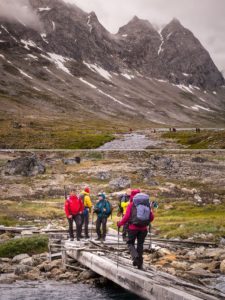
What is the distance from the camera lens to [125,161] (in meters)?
72.3

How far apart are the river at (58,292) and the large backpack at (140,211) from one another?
3328 millimetres

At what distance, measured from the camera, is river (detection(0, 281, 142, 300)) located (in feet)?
59.9

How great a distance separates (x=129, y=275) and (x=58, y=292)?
11.9ft

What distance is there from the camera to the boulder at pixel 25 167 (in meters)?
63.5

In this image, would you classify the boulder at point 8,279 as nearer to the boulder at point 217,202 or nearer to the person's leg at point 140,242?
the person's leg at point 140,242

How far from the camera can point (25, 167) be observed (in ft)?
210

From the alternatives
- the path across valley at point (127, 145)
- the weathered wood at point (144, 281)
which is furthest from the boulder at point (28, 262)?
the path across valley at point (127, 145)

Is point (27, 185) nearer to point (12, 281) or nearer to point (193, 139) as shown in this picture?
point (12, 281)

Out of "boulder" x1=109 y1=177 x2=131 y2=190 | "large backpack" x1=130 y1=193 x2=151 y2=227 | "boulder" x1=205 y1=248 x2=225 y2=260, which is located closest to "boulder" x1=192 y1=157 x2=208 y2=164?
"boulder" x1=109 y1=177 x2=131 y2=190

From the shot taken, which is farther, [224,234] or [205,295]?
[224,234]

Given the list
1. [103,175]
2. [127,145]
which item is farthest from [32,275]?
[127,145]

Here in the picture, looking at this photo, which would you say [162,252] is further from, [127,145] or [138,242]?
[127,145]

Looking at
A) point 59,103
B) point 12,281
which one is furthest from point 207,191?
point 59,103

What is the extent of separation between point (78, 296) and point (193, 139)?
89.3 m
